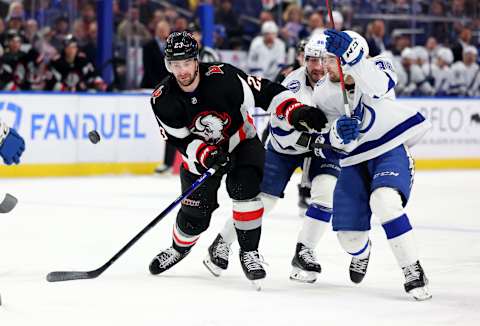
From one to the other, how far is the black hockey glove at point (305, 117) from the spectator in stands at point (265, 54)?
767 centimetres

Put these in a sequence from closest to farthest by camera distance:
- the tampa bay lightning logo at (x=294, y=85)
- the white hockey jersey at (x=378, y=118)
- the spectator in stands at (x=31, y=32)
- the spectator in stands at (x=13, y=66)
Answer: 1. the white hockey jersey at (x=378, y=118)
2. the tampa bay lightning logo at (x=294, y=85)
3. the spectator in stands at (x=13, y=66)
4. the spectator in stands at (x=31, y=32)

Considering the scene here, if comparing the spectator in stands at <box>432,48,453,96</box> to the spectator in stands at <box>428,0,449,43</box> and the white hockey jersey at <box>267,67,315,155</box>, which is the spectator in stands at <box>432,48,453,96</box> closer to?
the spectator in stands at <box>428,0,449,43</box>

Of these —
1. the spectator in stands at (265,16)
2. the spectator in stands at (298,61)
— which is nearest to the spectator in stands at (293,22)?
the spectator in stands at (265,16)

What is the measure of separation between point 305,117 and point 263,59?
308 inches

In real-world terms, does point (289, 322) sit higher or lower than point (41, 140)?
higher

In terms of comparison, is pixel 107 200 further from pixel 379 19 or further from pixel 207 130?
pixel 379 19

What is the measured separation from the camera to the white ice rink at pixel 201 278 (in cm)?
407

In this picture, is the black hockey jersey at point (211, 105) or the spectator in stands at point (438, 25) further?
the spectator in stands at point (438, 25)

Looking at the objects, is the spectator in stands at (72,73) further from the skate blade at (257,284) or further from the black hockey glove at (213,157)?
the skate blade at (257,284)

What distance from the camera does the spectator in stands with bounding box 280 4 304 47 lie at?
13148mm

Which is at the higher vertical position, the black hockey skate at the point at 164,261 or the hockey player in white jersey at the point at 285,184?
the hockey player in white jersey at the point at 285,184

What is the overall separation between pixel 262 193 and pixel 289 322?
4.53 feet

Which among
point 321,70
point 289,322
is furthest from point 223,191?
point 289,322

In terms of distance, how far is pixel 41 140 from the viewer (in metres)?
10.5
